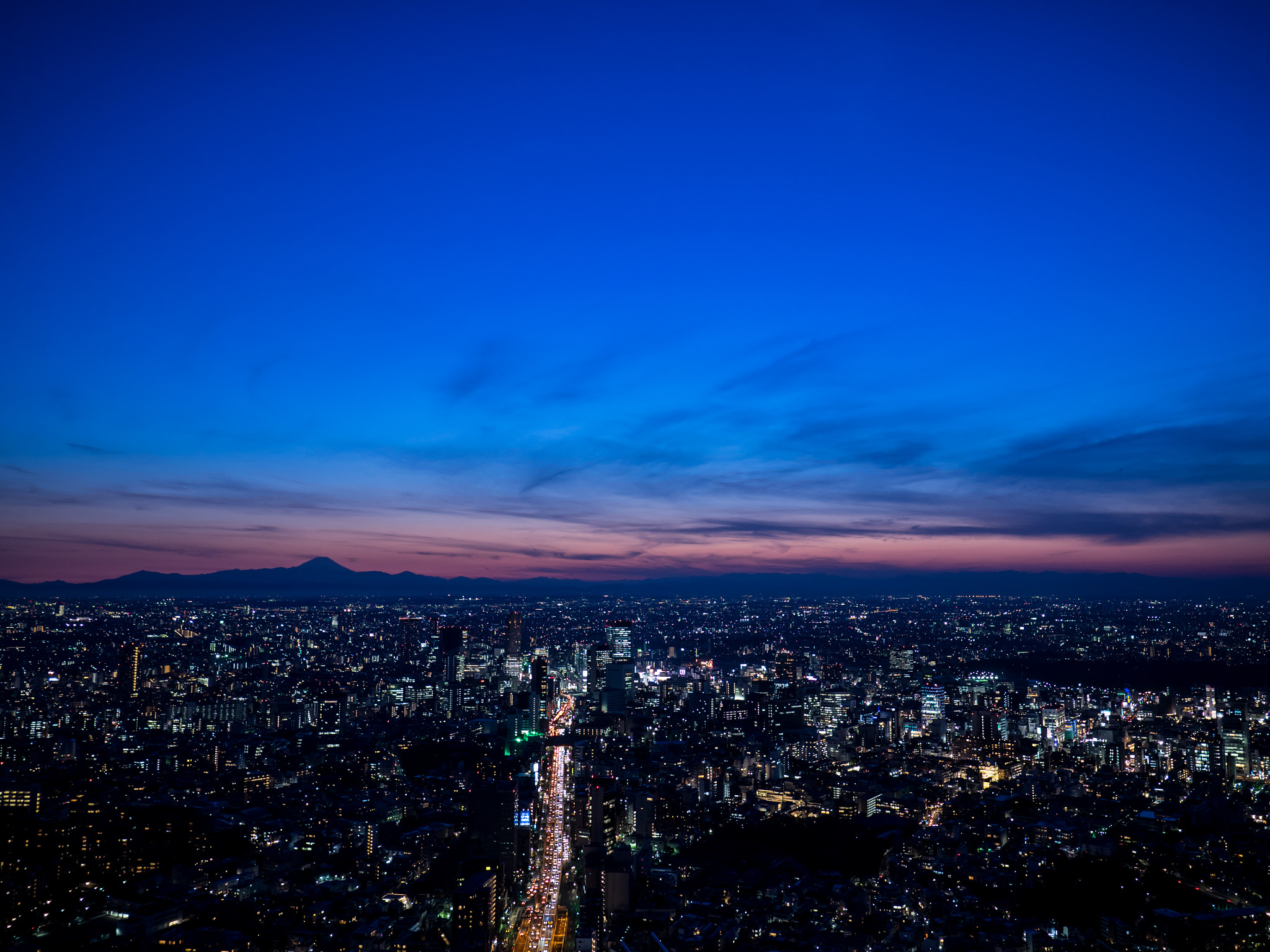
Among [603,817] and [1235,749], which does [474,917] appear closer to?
[603,817]

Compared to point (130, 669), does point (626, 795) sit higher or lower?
lower

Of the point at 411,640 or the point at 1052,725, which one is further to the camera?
the point at 411,640

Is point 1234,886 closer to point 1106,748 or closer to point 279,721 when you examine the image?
point 1106,748

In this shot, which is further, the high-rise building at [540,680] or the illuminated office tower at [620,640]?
the illuminated office tower at [620,640]

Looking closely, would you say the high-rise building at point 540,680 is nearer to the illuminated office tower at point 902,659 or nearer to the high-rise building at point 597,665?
the high-rise building at point 597,665

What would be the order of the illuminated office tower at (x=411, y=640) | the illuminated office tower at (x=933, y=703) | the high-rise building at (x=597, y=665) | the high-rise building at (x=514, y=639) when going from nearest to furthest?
1. the illuminated office tower at (x=933, y=703)
2. the high-rise building at (x=597, y=665)
3. the illuminated office tower at (x=411, y=640)
4. the high-rise building at (x=514, y=639)

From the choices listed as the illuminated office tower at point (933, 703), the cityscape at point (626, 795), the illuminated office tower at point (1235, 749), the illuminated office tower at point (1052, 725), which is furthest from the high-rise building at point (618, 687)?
the illuminated office tower at point (1235, 749)

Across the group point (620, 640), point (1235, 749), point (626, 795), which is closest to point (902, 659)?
point (620, 640)

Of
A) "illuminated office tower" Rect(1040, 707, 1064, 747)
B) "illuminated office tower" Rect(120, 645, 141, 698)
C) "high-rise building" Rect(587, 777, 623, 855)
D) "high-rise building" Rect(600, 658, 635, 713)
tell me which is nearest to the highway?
"high-rise building" Rect(587, 777, 623, 855)
